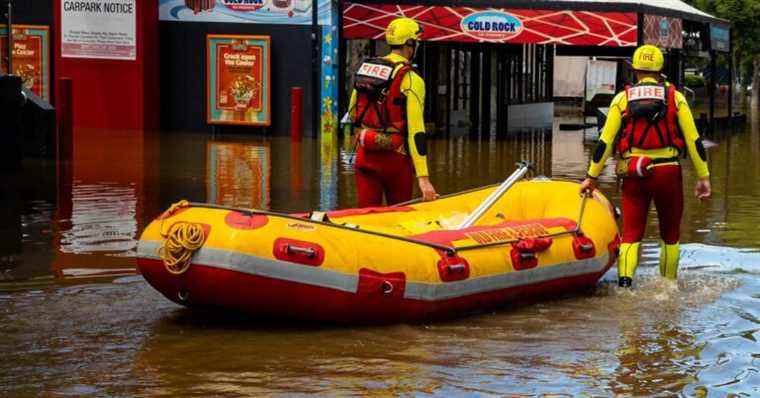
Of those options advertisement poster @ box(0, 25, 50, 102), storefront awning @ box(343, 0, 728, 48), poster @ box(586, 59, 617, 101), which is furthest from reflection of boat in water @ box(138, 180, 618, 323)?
poster @ box(586, 59, 617, 101)

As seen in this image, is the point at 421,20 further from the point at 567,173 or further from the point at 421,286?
the point at 421,286

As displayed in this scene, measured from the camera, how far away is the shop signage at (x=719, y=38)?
3275cm

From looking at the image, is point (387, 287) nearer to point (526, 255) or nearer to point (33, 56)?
point (526, 255)

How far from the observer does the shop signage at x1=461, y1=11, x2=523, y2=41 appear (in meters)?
26.7

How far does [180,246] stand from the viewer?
8125 millimetres

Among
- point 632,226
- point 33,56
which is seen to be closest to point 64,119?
point 33,56

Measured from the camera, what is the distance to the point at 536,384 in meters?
Result: 7.25

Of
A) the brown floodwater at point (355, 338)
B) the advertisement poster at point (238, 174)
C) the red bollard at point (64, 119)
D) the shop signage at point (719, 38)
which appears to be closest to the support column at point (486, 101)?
the shop signage at point (719, 38)

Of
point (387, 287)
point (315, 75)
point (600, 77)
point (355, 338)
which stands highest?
point (600, 77)

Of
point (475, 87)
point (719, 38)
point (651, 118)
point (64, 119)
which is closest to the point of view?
point (651, 118)

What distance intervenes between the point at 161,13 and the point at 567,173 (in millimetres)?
10300

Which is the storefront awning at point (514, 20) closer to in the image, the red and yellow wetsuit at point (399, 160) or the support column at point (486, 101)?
the support column at point (486, 101)

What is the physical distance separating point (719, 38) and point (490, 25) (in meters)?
9.18

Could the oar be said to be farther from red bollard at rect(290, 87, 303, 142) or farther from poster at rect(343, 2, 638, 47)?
poster at rect(343, 2, 638, 47)
